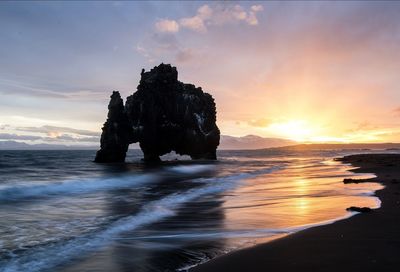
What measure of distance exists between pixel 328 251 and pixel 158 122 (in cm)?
7086

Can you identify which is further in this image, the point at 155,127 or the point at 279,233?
the point at 155,127

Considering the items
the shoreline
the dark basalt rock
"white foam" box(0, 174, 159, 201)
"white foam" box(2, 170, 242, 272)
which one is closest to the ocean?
"white foam" box(2, 170, 242, 272)

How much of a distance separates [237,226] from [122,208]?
734 cm

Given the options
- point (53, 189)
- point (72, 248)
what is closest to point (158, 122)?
point (53, 189)

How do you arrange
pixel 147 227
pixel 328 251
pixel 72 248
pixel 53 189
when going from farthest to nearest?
1. pixel 53 189
2. pixel 147 227
3. pixel 72 248
4. pixel 328 251

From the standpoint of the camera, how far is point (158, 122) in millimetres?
77688

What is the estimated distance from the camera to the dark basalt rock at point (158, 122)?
2995 inches

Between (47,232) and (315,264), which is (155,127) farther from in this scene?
(315,264)

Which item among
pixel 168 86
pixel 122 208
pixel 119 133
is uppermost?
pixel 168 86

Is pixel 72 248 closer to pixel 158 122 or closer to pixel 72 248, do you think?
pixel 72 248

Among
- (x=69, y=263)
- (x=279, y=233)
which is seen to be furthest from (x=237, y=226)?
(x=69, y=263)

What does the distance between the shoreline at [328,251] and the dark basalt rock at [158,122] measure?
67.3 m

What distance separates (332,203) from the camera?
50.8ft

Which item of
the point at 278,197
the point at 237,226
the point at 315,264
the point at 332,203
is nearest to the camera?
the point at 315,264
